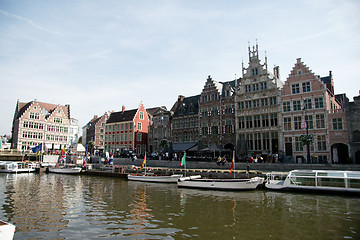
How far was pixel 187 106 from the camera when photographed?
162ft

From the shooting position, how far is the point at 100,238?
1014cm

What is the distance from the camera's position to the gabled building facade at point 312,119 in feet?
105

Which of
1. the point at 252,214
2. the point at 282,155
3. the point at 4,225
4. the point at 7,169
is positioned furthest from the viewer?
the point at 7,169

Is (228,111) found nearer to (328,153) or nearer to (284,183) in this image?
(328,153)

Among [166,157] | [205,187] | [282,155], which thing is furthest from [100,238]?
[166,157]

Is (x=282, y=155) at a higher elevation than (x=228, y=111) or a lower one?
lower

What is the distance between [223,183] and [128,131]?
39143mm

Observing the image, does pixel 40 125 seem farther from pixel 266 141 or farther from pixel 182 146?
pixel 266 141

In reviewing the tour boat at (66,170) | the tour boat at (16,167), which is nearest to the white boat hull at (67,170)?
the tour boat at (66,170)

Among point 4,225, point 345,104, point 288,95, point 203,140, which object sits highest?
point 288,95

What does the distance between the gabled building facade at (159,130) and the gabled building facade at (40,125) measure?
2683cm

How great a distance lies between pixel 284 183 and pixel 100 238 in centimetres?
1628

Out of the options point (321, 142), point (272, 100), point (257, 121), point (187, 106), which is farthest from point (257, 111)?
point (187, 106)

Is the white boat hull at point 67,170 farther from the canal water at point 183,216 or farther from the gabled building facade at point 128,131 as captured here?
the canal water at point 183,216
